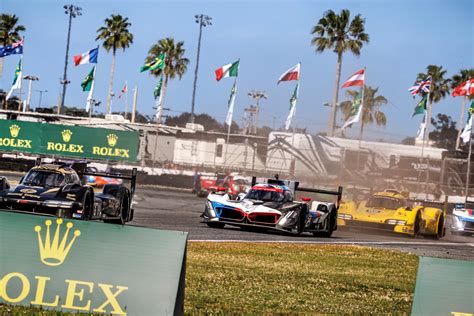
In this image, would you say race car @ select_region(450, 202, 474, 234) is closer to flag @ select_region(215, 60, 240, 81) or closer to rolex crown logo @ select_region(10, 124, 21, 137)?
rolex crown logo @ select_region(10, 124, 21, 137)

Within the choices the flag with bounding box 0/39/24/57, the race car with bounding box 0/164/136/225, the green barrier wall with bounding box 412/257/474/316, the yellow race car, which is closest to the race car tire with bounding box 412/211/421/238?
the yellow race car

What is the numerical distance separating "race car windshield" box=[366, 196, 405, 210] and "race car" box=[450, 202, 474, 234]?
15.4 feet

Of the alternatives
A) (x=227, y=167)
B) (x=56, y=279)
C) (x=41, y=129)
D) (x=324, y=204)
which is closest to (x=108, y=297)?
(x=56, y=279)

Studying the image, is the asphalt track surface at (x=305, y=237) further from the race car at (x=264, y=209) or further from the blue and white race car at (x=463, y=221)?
the blue and white race car at (x=463, y=221)

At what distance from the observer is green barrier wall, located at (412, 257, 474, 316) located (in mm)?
8617

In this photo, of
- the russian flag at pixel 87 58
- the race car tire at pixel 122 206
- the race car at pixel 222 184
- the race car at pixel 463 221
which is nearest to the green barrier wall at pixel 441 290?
the race car tire at pixel 122 206

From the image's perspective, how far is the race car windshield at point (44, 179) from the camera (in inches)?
769

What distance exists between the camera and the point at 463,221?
108 feet

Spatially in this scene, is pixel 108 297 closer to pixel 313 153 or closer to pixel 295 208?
pixel 295 208

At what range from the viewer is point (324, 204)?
1005 inches

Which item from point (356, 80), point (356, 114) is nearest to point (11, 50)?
point (356, 80)

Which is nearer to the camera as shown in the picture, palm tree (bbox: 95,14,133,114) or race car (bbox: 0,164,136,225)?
race car (bbox: 0,164,136,225)

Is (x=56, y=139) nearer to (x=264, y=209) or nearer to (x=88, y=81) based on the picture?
(x=88, y=81)

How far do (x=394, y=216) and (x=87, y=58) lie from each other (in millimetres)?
37507
